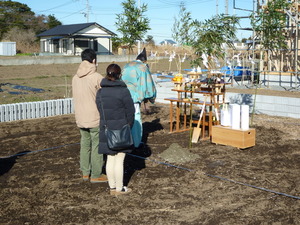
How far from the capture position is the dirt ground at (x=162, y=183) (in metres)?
4.08

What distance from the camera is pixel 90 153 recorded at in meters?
5.11

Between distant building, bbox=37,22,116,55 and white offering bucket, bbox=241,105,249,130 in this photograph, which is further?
distant building, bbox=37,22,116,55

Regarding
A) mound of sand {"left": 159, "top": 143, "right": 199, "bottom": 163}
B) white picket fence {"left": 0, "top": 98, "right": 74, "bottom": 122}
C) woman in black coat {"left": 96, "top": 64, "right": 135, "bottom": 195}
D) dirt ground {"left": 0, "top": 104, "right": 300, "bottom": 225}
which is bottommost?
dirt ground {"left": 0, "top": 104, "right": 300, "bottom": 225}

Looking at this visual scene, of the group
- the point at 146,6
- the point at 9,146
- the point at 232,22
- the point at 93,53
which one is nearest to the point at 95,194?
the point at 93,53

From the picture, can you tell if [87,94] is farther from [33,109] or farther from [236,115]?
[33,109]

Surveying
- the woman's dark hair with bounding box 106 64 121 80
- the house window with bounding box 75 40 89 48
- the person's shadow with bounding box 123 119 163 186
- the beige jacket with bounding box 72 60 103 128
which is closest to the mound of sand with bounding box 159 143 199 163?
the person's shadow with bounding box 123 119 163 186

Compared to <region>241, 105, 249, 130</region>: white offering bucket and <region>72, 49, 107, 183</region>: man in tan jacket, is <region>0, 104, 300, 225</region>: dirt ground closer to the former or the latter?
<region>241, 105, 249, 130</region>: white offering bucket

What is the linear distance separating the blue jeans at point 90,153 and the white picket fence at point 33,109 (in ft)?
15.2

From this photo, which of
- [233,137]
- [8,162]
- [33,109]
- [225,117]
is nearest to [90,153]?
[8,162]

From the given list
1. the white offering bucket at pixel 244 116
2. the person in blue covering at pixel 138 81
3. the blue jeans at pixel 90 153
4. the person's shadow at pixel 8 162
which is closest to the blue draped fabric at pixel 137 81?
the person in blue covering at pixel 138 81

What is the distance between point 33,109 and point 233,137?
490 cm

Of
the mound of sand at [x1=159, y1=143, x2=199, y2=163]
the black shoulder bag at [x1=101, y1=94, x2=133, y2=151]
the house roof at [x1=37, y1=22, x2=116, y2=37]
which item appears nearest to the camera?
the black shoulder bag at [x1=101, y1=94, x2=133, y2=151]

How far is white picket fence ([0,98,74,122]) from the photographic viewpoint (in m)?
9.11

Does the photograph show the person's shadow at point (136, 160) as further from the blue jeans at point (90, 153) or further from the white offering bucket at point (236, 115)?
the white offering bucket at point (236, 115)
